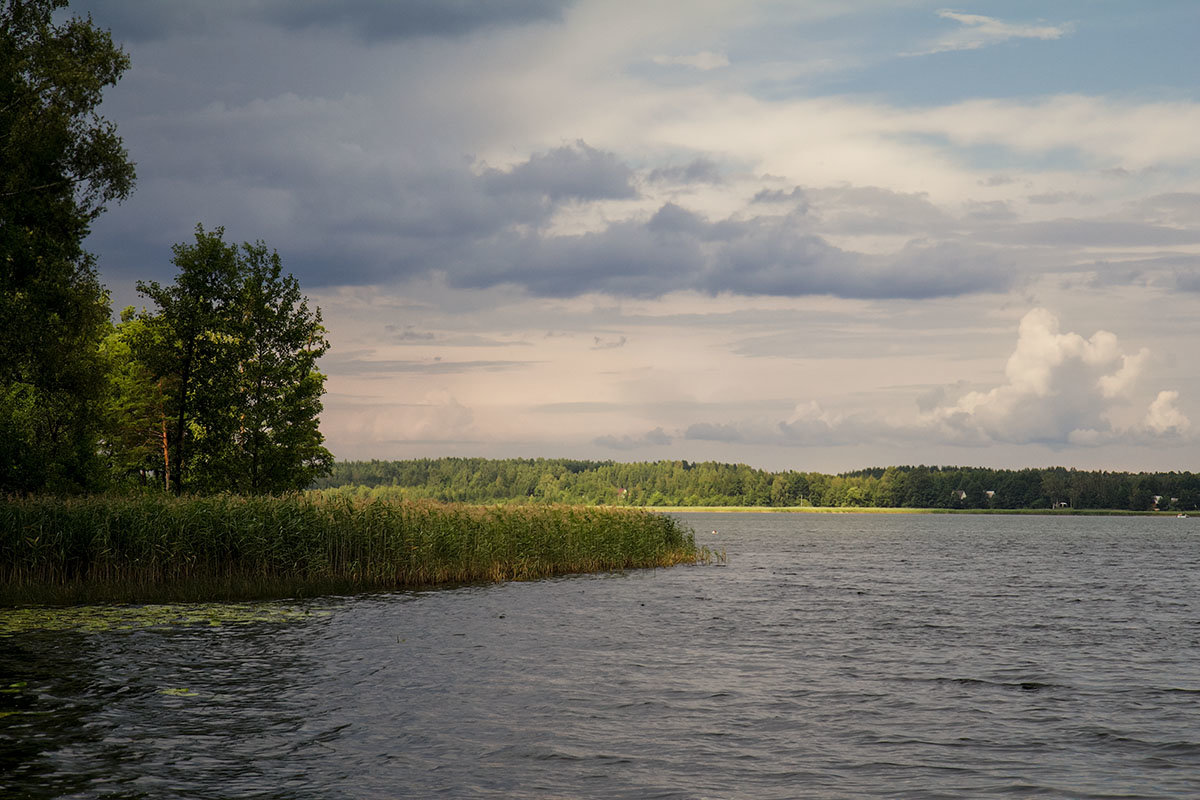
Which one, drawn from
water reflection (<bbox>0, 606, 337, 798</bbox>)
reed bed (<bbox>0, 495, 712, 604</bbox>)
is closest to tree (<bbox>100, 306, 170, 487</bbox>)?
reed bed (<bbox>0, 495, 712, 604</bbox>)

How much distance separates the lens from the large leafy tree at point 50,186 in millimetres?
34250

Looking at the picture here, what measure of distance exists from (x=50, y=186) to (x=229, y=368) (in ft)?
54.8

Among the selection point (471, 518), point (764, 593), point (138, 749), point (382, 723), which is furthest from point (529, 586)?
point (138, 749)

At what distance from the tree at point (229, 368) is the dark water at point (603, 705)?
73.2 ft

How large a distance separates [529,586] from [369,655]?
18018 millimetres

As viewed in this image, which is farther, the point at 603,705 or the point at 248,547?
the point at 248,547

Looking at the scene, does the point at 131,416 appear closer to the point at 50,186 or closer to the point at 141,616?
the point at 50,186

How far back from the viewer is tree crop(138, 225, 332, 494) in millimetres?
50656

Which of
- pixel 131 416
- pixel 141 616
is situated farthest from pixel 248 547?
pixel 131 416

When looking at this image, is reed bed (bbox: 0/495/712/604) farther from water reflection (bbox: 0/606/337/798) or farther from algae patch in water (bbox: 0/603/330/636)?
water reflection (bbox: 0/606/337/798)

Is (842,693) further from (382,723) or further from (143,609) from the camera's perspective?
(143,609)

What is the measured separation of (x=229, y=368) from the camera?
51344mm

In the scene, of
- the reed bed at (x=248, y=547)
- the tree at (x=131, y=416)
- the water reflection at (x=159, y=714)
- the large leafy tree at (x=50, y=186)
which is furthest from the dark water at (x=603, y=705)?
the tree at (x=131, y=416)

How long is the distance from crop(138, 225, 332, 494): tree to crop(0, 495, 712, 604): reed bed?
13.9 metres
